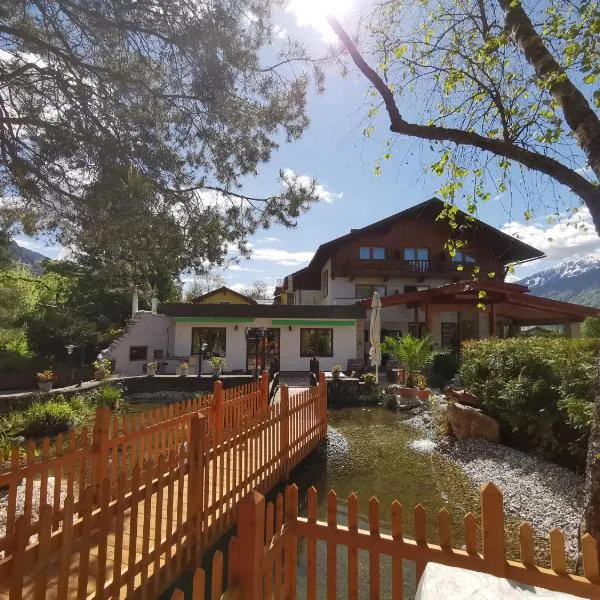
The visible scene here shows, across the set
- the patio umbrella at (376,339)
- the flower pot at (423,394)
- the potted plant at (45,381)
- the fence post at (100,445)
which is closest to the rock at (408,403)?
the flower pot at (423,394)

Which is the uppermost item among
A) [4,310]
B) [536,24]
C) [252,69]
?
[252,69]

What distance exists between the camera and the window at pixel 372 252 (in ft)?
88.8

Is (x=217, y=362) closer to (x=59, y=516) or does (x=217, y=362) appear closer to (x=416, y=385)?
(x=416, y=385)

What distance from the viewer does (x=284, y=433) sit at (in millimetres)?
6523

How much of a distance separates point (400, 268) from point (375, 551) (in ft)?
80.3

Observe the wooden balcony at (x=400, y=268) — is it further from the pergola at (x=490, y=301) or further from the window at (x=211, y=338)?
the window at (x=211, y=338)

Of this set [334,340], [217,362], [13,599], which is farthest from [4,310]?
[13,599]

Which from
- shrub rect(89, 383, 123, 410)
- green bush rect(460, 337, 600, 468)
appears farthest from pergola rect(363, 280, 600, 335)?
shrub rect(89, 383, 123, 410)

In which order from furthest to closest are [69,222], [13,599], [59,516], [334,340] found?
1. [334,340]
2. [69,222]
3. [59,516]
4. [13,599]

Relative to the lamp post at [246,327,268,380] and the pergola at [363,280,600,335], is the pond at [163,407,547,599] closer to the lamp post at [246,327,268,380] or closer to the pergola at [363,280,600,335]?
the pergola at [363,280,600,335]

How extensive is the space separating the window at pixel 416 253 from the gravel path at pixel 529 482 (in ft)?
65.5

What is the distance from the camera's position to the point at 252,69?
5.41 meters

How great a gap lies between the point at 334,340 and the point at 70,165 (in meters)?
17.4

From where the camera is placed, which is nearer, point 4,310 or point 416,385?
point 416,385
